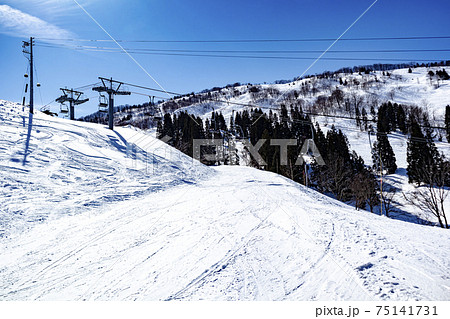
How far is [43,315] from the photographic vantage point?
12.3 feet

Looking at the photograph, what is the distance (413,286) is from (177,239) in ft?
16.5

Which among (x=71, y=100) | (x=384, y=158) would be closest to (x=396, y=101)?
(x=384, y=158)

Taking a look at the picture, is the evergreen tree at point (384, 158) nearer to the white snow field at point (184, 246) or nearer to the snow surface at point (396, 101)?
the snow surface at point (396, 101)

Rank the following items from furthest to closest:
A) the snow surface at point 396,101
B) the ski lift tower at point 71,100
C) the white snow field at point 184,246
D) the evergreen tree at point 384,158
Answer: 1. the evergreen tree at point 384,158
2. the snow surface at point 396,101
3. the ski lift tower at point 71,100
4. the white snow field at point 184,246

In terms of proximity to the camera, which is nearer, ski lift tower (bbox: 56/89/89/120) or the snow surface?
ski lift tower (bbox: 56/89/89/120)

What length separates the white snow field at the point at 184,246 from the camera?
13.7 ft

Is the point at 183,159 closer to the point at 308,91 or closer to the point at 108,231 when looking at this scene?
the point at 108,231

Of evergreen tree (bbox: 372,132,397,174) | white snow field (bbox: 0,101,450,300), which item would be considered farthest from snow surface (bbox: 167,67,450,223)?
white snow field (bbox: 0,101,450,300)

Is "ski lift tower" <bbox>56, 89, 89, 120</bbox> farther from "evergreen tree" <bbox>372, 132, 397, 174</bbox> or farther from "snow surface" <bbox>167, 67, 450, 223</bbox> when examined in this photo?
"evergreen tree" <bbox>372, 132, 397, 174</bbox>

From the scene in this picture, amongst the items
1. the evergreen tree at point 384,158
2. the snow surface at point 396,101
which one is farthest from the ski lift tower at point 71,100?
the evergreen tree at point 384,158

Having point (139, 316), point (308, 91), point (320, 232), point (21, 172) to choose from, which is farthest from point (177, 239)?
point (308, 91)

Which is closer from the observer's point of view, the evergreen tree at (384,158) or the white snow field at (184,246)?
the white snow field at (184,246)

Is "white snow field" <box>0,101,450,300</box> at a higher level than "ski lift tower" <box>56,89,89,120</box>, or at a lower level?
lower

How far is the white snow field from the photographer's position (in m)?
4.18
